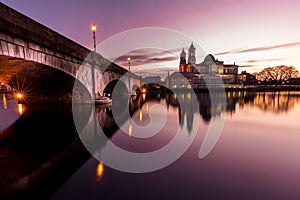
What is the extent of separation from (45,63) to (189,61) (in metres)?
153

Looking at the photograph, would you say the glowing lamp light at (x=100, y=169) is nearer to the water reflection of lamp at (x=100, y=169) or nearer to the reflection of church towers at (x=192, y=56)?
the water reflection of lamp at (x=100, y=169)

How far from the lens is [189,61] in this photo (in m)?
158

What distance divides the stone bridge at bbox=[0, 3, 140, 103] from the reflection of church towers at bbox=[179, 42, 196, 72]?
117m

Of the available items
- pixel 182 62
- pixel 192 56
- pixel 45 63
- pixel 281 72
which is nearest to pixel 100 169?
pixel 45 63

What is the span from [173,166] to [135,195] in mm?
2602

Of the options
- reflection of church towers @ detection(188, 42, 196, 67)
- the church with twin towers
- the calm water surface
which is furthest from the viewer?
reflection of church towers @ detection(188, 42, 196, 67)

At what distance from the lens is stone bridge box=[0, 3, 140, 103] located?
35.3 feet

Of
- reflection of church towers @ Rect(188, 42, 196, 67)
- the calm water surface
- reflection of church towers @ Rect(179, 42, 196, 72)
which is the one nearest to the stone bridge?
the calm water surface

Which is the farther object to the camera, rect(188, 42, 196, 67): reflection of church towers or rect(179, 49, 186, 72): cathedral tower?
rect(188, 42, 196, 67): reflection of church towers

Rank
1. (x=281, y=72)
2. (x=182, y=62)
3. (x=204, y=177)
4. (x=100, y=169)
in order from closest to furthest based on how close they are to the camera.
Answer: (x=204, y=177), (x=100, y=169), (x=281, y=72), (x=182, y=62)

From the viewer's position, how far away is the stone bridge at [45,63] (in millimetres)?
10758

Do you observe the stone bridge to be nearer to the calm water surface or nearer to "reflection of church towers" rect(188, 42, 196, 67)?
the calm water surface

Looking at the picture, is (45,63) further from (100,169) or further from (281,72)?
(281,72)

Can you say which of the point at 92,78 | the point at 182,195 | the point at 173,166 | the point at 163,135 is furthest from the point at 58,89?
the point at 182,195
